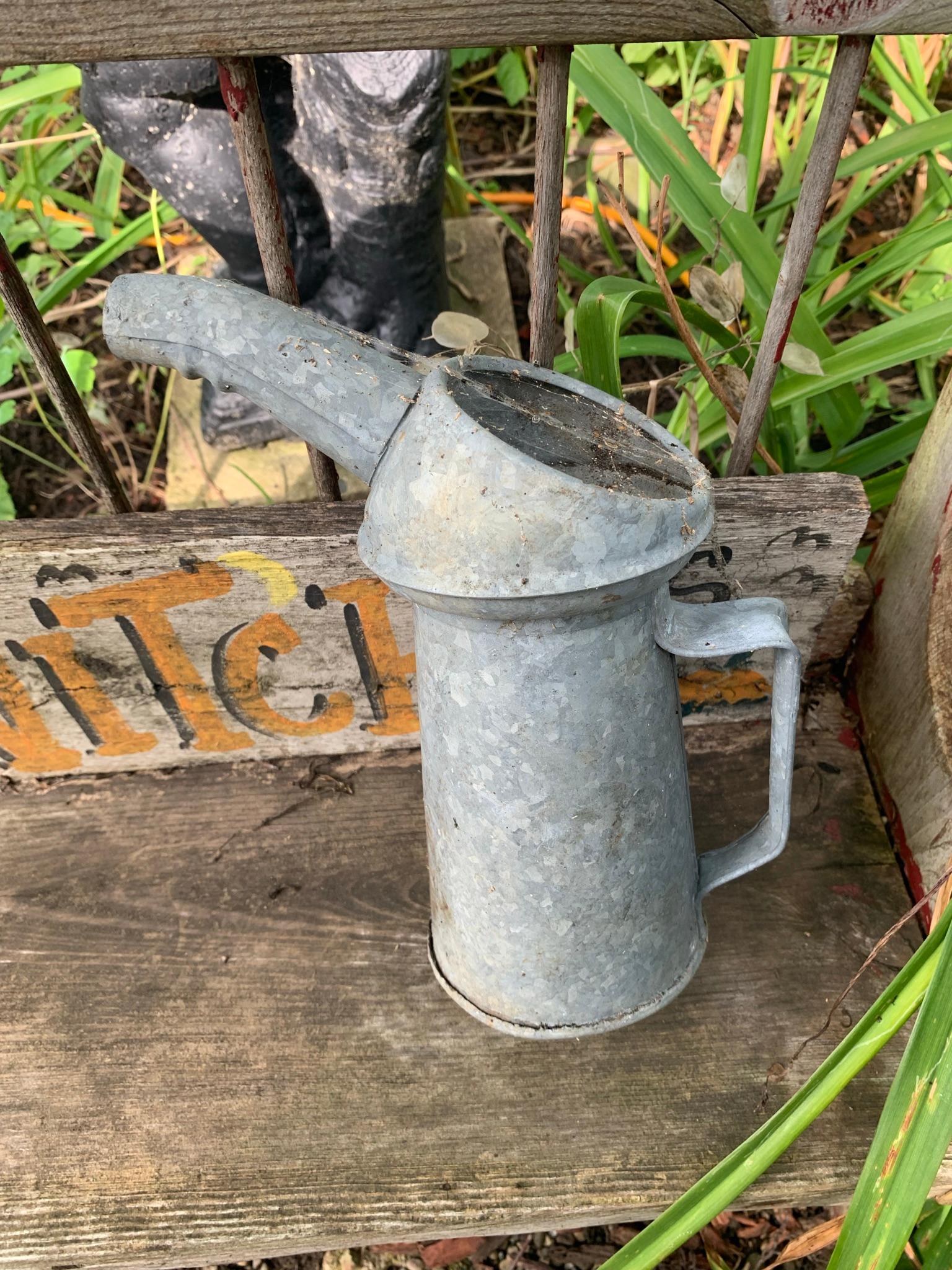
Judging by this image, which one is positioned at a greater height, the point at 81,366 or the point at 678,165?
the point at 678,165

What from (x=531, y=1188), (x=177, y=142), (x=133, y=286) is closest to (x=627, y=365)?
(x=177, y=142)

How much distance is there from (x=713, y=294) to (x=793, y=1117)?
67cm

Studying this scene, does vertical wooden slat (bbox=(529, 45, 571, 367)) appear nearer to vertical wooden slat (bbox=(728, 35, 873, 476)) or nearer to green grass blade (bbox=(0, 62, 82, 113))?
vertical wooden slat (bbox=(728, 35, 873, 476))

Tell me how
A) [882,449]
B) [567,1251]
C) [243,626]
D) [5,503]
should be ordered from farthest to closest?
1. [5,503]
2. [882,449]
3. [567,1251]
4. [243,626]

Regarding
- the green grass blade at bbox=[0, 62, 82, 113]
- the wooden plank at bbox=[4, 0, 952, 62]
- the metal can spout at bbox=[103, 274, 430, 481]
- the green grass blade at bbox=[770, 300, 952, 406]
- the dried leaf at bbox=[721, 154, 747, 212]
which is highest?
the wooden plank at bbox=[4, 0, 952, 62]

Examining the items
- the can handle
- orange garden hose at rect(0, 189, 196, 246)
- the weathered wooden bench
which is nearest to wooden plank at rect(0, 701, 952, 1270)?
the weathered wooden bench

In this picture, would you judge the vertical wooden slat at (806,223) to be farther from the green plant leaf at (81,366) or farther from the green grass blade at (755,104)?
the green plant leaf at (81,366)

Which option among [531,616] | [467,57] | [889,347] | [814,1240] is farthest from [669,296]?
[467,57]

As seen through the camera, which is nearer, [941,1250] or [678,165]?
[941,1250]

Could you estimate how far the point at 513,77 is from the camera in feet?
5.98

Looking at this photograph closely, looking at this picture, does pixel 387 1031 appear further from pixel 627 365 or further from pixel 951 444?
pixel 627 365

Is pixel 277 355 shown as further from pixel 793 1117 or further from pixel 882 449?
pixel 882 449

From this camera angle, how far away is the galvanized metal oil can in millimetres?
529

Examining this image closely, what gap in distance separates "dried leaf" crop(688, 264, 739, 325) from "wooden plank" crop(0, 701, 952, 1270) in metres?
0.46
